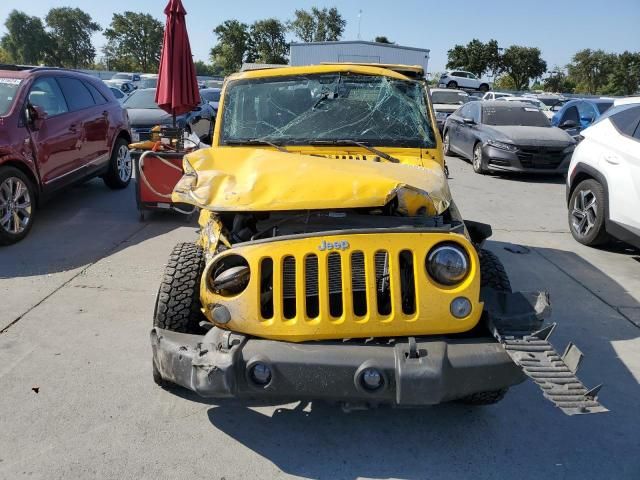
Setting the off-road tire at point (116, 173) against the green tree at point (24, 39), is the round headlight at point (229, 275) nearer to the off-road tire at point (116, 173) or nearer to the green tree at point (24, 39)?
the off-road tire at point (116, 173)

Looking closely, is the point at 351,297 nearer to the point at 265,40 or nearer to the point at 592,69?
the point at 592,69

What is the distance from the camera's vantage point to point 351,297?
2.32 metres

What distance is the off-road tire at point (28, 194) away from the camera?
527 centimetres

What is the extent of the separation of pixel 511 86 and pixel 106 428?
58350mm

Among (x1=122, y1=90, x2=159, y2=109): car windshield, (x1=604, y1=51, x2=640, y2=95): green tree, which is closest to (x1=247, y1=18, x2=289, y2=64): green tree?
(x1=604, y1=51, x2=640, y2=95): green tree

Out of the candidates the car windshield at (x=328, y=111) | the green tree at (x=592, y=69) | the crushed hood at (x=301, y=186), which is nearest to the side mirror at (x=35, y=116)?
the car windshield at (x=328, y=111)

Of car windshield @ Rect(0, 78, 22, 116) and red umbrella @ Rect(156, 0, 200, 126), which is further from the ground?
red umbrella @ Rect(156, 0, 200, 126)

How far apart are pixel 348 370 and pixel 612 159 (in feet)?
15.1

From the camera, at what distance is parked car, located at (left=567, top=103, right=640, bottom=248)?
5.08m

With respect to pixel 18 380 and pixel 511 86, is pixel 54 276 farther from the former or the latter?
pixel 511 86

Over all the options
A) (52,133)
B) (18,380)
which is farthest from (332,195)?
(52,133)

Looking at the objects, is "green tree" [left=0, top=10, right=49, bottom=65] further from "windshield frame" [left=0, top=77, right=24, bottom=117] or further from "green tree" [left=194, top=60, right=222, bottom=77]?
"windshield frame" [left=0, top=77, right=24, bottom=117]

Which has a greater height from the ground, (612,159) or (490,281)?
(612,159)

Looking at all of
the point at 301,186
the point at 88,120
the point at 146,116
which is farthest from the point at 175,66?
the point at 146,116
